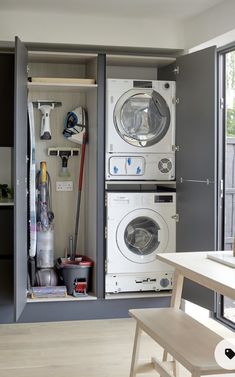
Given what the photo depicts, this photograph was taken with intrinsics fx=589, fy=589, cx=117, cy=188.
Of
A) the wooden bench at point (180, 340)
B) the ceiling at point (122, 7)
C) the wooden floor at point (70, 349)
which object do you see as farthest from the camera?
the ceiling at point (122, 7)

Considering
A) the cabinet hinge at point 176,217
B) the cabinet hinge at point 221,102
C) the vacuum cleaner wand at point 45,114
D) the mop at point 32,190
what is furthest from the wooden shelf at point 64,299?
the cabinet hinge at point 221,102

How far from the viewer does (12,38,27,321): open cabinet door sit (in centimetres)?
429

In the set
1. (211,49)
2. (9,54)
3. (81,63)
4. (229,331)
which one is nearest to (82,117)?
(81,63)

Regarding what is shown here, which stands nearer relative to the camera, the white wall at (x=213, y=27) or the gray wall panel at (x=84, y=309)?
the white wall at (x=213, y=27)

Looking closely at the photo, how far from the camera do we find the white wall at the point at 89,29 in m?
4.81

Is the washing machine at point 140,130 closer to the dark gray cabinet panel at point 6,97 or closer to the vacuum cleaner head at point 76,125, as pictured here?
the vacuum cleaner head at point 76,125

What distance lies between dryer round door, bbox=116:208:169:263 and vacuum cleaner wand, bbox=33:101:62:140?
1032 mm

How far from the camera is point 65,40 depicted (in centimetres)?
488

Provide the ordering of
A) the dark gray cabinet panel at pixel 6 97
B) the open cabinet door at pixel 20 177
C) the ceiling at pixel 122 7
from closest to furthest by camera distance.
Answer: the open cabinet door at pixel 20 177 < the ceiling at pixel 122 7 < the dark gray cabinet panel at pixel 6 97

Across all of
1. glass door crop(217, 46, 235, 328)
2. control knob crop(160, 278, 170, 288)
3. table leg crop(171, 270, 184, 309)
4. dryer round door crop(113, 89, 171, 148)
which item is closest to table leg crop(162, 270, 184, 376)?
table leg crop(171, 270, 184, 309)

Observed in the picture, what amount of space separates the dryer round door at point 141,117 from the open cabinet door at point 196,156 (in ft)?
0.48

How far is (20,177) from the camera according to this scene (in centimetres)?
440

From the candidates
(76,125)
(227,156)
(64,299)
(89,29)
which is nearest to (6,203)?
(64,299)

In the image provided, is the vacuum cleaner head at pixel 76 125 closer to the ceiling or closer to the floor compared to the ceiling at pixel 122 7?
closer to the floor
